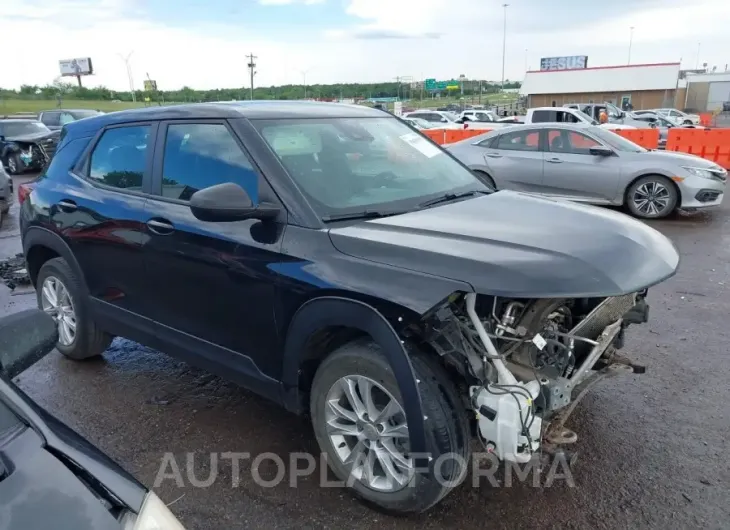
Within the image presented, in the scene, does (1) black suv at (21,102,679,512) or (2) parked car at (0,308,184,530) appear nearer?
(2) parked car at (0,308,184,530)

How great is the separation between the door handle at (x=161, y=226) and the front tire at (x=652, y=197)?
321 inches

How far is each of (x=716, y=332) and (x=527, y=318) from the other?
120 inches

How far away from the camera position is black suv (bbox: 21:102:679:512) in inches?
97.7

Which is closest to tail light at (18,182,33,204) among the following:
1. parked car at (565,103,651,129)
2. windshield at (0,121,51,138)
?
windshield at (0,121,51,138)

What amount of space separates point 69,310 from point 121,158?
133 cm

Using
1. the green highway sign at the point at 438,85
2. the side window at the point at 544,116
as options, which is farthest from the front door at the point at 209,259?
the green highway sign at the point at 438,85

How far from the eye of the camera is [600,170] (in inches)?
378

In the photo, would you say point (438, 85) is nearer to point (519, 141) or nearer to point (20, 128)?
point (20, 128)

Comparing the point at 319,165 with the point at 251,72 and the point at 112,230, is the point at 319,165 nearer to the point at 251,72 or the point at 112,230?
the point at 112,230

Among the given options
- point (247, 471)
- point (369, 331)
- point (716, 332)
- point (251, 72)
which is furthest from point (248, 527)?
point (251, 72)

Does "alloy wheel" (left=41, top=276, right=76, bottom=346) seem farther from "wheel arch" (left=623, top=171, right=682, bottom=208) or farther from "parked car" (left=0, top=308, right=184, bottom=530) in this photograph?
"wheel arch" (left=623, top=171, right=682, bottom=208)

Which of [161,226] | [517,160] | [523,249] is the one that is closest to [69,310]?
[161,226]

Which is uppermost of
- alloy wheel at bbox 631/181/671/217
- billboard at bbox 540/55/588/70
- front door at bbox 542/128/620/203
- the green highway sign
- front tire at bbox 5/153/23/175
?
billboard at bbox 540/55/588/70

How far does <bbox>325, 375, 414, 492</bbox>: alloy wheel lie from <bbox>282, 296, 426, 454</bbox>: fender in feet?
0.52
